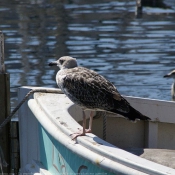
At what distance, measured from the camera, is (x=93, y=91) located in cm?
608

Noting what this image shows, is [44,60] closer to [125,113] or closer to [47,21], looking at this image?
[47,21]

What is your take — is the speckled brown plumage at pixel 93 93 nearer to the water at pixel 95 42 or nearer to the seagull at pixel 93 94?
the seagull at pixel 93 94

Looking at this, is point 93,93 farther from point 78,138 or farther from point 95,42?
point 95,42

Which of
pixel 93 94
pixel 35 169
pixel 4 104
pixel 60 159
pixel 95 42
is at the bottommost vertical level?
pixel 95 42

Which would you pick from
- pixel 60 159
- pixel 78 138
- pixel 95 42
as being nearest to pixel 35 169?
pixel 60 159

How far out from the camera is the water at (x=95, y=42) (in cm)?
1619

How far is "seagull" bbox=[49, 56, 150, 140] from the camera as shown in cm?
600

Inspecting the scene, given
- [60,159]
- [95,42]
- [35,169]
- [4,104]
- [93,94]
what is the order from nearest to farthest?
1. [93,94]
2. [60,159]
3. [35,169]
4. [4,104]
5. [95,42]

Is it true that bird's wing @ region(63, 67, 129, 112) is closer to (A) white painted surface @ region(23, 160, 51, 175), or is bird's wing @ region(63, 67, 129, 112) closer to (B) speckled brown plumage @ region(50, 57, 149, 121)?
(B) speckled brown plumage @ region(50, 57, 149, 121)

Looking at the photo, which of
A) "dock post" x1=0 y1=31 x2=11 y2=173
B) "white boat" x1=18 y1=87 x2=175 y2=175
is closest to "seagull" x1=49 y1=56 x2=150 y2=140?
"white boat" x1=18 y1=87 x2=175 y2=175

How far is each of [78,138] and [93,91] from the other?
0.47 metres

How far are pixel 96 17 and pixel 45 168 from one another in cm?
1985

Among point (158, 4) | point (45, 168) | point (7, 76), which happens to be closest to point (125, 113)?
point (45, 168)

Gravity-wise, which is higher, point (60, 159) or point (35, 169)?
point (60, 159)
